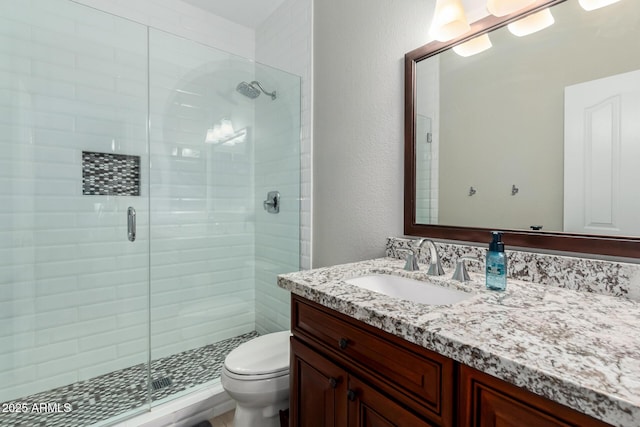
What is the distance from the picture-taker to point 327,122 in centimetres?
184

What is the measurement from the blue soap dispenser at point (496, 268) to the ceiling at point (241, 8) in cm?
217

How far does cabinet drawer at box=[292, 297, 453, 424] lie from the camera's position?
0.62m

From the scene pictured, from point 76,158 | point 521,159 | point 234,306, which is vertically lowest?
point 234,306

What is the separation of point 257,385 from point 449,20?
1.58m

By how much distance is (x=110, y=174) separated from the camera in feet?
6.17

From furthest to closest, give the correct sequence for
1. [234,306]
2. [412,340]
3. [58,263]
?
1. [234,306]
2. [58,263]
3. [412,340]

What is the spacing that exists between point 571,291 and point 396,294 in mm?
504

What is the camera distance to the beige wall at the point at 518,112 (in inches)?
35.4

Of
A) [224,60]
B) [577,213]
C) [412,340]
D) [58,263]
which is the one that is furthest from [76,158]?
[577,213]

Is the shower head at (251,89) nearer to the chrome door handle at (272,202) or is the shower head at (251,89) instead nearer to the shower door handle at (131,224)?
the chrome door handle at (272,202)

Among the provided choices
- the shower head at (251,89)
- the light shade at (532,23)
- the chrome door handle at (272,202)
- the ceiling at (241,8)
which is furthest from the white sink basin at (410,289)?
the ceiling at (241,8)

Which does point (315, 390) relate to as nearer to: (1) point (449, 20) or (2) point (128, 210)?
(1) point (449, 20)

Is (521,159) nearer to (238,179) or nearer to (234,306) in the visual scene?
(238,179)

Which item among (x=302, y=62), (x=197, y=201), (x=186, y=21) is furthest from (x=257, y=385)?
(x=186, y=21)
